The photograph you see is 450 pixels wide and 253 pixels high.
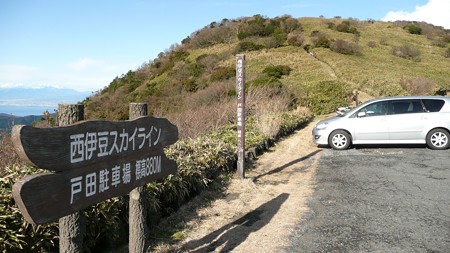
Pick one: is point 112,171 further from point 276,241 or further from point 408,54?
point 408,54

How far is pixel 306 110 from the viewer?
17.5 metres

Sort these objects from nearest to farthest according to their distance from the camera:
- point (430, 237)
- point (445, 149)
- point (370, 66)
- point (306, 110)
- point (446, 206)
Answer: point (430, 237) < point (446, 206) < point (445, 149) < point (306, 110) < point (370, 66)

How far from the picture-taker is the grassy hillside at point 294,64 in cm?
2172

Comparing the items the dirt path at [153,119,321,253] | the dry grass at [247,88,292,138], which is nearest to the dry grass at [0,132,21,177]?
the dirt path at [153,119,321,253]

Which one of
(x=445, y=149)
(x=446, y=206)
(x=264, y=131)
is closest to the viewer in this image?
(x=446, y=206)

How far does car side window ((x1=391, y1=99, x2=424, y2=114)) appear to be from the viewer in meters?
9.90

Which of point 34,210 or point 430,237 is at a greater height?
point 34,210

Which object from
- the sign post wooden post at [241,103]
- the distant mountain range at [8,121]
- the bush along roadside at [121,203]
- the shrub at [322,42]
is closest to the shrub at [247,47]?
the shrub at [322,42]

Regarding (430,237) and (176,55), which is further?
(176,55)

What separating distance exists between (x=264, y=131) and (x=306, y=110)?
23.3ft

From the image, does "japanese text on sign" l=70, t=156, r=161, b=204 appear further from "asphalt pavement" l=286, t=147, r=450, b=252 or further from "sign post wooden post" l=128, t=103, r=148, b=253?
"asphalt pavement" l=286, t=147, r=450, b=252

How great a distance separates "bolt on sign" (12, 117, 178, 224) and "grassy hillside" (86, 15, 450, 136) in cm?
1116

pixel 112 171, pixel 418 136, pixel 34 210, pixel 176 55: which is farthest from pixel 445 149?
pixel 176 55

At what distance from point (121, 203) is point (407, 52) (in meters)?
42.9
